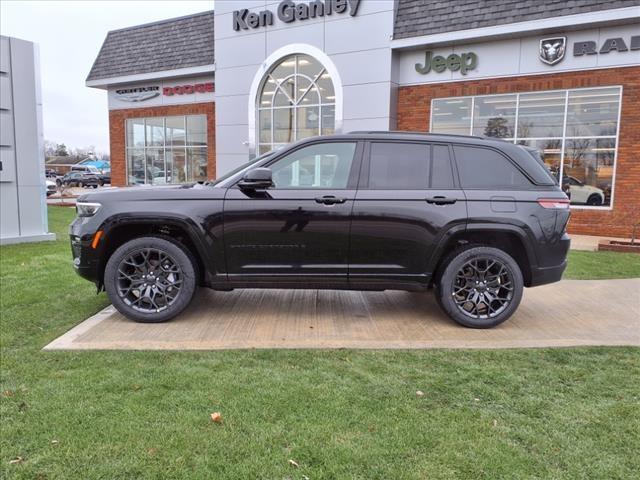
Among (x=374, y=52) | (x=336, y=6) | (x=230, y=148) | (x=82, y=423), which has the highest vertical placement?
(x=336, y=6)

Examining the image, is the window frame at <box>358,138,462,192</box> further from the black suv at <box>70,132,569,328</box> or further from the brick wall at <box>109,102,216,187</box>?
the brick wall at <box>109,102,216,187</box>

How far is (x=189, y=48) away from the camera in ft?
59.0

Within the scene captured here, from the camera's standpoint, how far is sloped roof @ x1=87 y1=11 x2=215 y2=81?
17734mm

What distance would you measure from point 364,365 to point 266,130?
1347 cm

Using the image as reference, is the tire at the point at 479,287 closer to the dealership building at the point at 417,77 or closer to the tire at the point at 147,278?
the tire at the point at 147,278

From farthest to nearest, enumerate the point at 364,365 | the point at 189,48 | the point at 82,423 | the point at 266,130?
the point at 189,48
the point at 266,130
the point at 364,365
the point at 82,423

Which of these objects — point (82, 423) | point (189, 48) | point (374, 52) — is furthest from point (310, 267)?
point (189, 48)

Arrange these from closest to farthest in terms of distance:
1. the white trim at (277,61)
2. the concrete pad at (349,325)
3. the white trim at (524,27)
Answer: the concrete pad at (349,325), the white trim at (524,27), the white trim at (277,61)

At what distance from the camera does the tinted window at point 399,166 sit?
16.0 ft

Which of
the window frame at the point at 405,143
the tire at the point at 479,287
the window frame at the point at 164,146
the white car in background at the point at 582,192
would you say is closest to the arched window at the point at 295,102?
the window frame at the point at 164,146

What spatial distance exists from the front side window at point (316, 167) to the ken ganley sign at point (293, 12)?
35.4 ft

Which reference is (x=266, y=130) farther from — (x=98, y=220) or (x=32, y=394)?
(x=32, y=394)

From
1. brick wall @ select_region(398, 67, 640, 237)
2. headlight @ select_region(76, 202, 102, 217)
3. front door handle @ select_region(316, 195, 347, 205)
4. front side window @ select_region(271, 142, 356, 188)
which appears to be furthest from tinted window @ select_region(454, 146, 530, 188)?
brick wall @ select_region(398, 67, 640, 237)

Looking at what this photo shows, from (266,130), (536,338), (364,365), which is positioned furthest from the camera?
(266,130)
